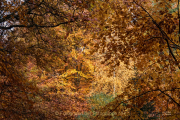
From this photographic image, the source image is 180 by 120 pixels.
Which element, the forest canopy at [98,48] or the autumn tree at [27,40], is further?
the autumn tree at [27,40]

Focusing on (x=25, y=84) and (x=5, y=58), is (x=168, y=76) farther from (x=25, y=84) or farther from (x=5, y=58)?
(x=5, y=58)

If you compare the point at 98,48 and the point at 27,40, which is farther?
the point at 27,40

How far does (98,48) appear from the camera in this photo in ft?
9.71

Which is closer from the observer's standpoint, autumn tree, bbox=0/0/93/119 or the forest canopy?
the forest canopy

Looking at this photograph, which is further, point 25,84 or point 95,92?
point 95,92

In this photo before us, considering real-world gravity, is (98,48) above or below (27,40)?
below

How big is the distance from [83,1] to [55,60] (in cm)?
249

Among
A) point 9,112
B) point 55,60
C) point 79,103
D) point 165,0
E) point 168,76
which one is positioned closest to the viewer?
point 165,0

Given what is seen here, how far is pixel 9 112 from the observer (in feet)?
13.7

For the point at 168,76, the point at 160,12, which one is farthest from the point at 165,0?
the point at 168,76

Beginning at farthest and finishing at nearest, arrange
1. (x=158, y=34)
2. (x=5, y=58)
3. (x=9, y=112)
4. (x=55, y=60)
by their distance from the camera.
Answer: (x=55, y=60), (x=9, y=112), (x=5, y=58), (x=158, y=34)

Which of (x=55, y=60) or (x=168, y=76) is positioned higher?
(x=55, y=60)

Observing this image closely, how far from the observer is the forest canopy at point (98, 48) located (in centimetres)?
281

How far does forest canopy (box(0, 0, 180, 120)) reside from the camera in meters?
2.81
